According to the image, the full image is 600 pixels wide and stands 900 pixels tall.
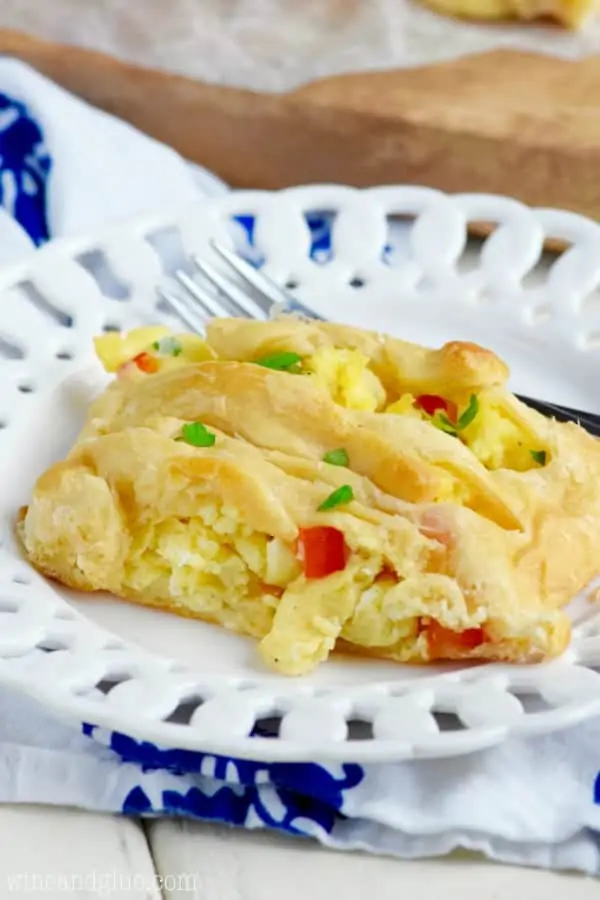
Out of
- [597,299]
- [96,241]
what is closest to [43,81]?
[96,241]

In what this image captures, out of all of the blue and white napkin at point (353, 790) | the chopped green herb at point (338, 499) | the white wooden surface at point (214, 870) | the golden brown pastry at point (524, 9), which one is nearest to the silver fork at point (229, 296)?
the chopped green herb at point (338, 499)

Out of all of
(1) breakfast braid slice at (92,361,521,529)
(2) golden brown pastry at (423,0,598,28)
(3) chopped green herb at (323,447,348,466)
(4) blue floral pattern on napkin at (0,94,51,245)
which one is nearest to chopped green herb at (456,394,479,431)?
(1) breakfast braid slice at (92,361,521,529)

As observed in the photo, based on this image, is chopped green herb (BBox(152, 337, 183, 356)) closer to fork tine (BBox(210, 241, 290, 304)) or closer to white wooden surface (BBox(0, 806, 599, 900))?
fork tine (BBox(210, 241, 290, 304))

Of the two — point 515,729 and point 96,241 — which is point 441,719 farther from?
point 96,241

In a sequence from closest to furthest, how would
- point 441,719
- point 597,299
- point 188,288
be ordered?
1. point 441,719
2. point 188,288
3. point 597,299

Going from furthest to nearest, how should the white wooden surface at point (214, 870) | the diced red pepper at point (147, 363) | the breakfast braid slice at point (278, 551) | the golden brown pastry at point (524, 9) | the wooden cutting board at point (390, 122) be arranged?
1. the golden brown pastry at point (524, 9)
2. the wooden cutting board at point (390, 122)
3. the diced red pepper at point (147, 363)
4. the breakfast braid slice at point (278, 551)
5. the white wooden surface at point (214, 870)

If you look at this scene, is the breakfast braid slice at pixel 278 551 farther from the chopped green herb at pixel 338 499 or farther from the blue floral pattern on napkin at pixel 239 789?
the blue floral pattern on napkin at pixel 239 789
